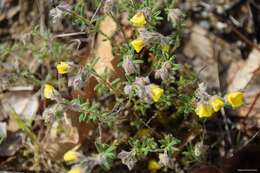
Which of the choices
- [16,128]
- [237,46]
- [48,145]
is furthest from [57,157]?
[237,46]

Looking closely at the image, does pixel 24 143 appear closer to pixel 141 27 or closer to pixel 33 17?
pixel 33 17

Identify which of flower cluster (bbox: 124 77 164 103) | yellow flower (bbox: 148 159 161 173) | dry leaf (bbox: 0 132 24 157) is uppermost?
flower cluster (bbox: 124 77 164 103)

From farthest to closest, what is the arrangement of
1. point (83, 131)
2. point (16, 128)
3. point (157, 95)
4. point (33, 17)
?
1. point (33, 17)
2. point (16, 128)
3. point (83, 131)
4. point (157, 95)

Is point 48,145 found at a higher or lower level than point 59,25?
lower

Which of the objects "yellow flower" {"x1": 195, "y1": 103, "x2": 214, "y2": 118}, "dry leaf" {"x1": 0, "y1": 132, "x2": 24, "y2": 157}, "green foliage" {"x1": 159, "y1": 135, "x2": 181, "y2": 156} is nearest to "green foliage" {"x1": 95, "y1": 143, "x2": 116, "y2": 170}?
"green foliage" {"x1": 159, "y1": 135, "x2": 181, "y2": 156}

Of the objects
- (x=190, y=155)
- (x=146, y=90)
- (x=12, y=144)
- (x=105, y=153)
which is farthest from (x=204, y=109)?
(x=12, y=144)

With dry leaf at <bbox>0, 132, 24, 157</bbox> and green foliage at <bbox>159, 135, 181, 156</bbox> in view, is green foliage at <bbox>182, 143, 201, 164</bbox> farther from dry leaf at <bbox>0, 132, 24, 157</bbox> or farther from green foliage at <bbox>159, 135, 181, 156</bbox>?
dry leaf at <bbox>0, 132, 24, 157</bbox>

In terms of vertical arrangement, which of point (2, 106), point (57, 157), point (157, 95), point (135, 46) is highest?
point (135, 46)

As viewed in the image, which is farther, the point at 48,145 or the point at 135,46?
the point at 48,145

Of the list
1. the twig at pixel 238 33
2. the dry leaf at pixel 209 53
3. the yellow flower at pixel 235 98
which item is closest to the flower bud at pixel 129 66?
the yellow flower at pixel 235 98
